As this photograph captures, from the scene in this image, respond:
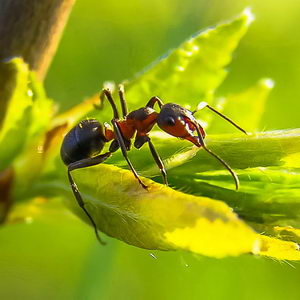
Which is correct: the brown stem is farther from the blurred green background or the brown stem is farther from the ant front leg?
the blurred green background

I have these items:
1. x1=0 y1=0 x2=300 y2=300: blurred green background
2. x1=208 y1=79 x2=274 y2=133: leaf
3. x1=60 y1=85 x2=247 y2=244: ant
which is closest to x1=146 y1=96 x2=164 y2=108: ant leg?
x1=60 y1=85 x2=247 y2=244: ant

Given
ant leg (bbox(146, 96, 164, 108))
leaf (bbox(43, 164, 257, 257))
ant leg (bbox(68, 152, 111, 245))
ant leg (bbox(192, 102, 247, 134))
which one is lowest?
ant leg (bbox(192, 102, 247, 134))

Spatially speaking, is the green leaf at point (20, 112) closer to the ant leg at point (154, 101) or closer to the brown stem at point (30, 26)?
the brown stem at point (30, 26)

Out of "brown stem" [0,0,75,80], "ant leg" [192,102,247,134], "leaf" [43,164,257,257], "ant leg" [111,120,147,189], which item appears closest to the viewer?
"leaf" [43,164,257,257]

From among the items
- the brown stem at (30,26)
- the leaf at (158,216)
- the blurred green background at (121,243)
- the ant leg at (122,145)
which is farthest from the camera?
the blurred green background at (121,243)

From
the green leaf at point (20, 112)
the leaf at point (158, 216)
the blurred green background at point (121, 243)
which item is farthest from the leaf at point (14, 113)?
the blurred green background at point (121, 243)

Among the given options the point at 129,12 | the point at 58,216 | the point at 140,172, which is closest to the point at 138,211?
the point at 140,172
